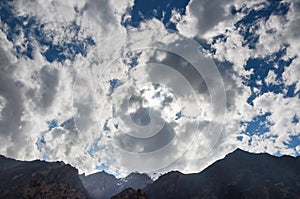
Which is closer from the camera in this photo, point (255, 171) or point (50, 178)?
point (50, 178)

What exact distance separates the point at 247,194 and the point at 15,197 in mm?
155706

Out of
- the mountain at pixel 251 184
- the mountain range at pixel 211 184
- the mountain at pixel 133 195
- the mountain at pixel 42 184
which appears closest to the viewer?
the mountain at pixel 133 195


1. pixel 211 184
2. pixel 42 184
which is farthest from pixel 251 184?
pixel 42 184

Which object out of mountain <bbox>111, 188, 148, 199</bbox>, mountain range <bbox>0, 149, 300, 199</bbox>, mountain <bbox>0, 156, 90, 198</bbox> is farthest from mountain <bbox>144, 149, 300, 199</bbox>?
mountain <bbox>111, 188, 148, 199</bbox>

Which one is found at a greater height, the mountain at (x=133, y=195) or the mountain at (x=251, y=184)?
the mountain at (x=251, y=184)

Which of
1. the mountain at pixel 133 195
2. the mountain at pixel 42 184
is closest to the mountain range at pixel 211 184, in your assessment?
the mountain at pixel 42 184

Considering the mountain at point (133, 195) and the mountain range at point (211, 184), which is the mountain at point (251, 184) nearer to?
the mountain range at point (211, 184)

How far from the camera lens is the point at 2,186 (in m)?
164

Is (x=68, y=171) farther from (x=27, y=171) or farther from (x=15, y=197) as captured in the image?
(x=15, y=197)

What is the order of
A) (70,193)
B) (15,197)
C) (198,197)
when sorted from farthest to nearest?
(198,197) < (70,193) < (15,197)

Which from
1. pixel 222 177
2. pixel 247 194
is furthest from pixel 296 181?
pixel 222 177

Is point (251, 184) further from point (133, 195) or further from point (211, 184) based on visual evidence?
point (133, 195)

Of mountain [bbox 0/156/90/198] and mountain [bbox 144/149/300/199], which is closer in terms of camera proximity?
mountain [bbox 0/156/90/198]

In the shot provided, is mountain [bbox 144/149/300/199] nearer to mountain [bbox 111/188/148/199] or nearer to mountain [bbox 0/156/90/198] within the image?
mountain [bbox 0/156/90/198]
